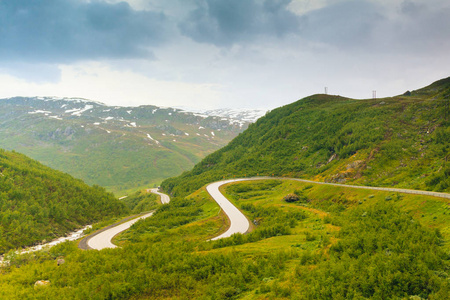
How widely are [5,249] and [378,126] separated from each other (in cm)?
11636

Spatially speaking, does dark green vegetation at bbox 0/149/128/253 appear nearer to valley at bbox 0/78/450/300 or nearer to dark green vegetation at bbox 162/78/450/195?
valley at bbox 0/78/450/300

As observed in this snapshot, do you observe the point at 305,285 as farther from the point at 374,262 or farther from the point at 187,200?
the point at 187,200

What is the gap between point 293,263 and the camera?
28.7 metres

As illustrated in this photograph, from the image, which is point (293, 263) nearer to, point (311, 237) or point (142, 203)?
point (311, 237)

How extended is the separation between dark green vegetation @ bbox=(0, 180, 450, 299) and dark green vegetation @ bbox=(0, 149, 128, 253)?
91.0ft

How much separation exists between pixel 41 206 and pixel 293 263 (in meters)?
97.2

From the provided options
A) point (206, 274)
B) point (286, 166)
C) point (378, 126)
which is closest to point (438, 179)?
point (206, 274)

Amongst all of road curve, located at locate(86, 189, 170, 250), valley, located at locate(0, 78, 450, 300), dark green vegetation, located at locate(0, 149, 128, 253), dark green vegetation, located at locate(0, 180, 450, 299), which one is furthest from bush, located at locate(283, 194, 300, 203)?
dark green vegetation, located at locate(0, 149, 128, 253)

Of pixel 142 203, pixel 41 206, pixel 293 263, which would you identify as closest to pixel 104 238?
pixel 41 206

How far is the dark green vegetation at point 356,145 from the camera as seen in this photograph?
192 feet

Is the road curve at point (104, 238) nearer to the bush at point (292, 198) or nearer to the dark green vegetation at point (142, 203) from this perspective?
the dark green vegetation at point (142, 203)

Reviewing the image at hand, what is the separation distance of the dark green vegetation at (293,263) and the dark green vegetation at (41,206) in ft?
91.0

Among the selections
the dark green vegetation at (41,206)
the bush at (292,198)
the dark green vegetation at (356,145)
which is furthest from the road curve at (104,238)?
the dark green vegetation at (356,145)

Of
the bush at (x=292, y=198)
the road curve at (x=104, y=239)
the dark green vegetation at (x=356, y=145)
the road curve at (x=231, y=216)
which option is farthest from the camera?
the bush at (x=292, y=198)
